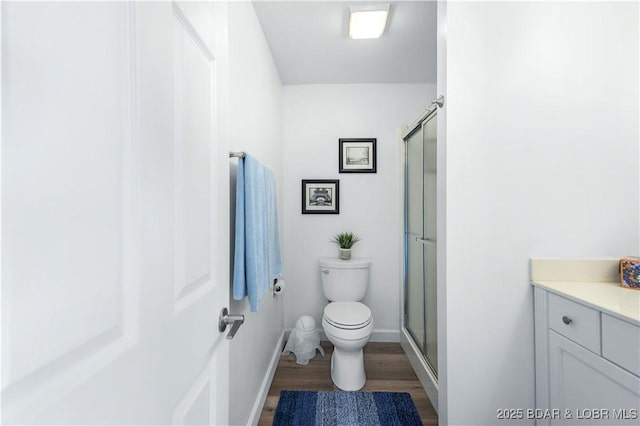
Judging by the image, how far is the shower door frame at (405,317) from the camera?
177cm

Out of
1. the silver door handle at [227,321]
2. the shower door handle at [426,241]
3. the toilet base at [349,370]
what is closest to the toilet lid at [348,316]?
the toilet base at [349,370]

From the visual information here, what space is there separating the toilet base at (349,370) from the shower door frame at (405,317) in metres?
0.42

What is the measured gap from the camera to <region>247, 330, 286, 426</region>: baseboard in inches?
61.4

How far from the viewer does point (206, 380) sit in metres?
0.72

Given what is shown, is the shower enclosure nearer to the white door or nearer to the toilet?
the toilet

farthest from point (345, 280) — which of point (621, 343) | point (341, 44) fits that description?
point (341, 44)

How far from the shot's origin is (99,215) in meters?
0.38

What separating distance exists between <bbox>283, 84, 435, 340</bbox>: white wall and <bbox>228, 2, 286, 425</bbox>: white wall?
→ 420mm

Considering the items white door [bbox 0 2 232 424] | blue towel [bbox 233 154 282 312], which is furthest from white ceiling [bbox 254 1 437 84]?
white door [bbox 0 2 232 424]

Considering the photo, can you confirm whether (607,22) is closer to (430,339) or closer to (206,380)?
(430,339)

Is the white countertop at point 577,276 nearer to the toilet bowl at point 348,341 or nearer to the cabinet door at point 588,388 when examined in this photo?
the cabinet door at point 588,388

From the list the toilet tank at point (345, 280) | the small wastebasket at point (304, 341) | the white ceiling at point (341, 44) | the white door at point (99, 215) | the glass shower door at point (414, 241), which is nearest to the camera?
the white door at point (99, 215)

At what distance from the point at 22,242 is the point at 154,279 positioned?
22 centimetres

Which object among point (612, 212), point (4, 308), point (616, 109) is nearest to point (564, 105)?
point (616, 109)
